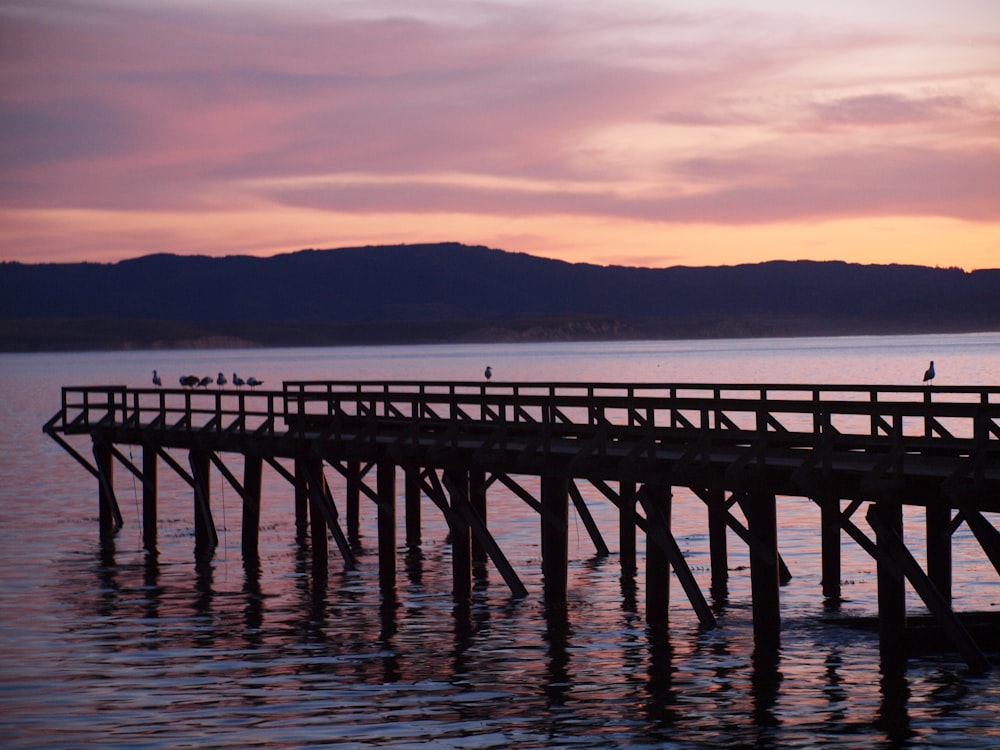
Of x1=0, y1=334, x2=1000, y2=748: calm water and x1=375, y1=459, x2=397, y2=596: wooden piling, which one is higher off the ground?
x1=375, y1=459, x2=397, y2=596: wooden piling

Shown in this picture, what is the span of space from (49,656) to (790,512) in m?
25.6

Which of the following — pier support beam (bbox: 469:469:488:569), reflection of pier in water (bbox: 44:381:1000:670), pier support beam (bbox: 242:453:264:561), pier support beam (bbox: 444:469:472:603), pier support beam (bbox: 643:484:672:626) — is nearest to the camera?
reflection of pier in water (bbox: 44:381:1000:670)

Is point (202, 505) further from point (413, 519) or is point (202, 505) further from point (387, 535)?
point (387, 535)

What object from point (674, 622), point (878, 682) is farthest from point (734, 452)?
point (878, 682)

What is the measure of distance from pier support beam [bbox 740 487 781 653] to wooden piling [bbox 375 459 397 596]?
30.7 ft

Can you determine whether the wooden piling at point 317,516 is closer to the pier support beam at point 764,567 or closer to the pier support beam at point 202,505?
the pier support beam at point 202,505

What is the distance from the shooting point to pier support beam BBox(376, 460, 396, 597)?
30.8m

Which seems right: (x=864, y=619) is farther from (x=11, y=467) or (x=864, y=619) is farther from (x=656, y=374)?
(x=656, y=374)

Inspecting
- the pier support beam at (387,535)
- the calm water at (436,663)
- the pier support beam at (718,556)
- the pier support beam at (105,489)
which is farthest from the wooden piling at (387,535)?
the pier support beam at (105,489)

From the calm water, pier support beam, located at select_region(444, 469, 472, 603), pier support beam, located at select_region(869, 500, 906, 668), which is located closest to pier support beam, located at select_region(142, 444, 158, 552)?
the calm water

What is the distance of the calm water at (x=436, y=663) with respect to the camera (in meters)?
19.0

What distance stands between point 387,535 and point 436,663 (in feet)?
25.7

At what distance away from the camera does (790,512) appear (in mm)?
44906

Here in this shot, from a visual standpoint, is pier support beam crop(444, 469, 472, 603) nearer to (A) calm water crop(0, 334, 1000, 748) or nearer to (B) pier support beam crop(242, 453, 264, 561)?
(A) calm water crop(0, 334, 1000, 748)
